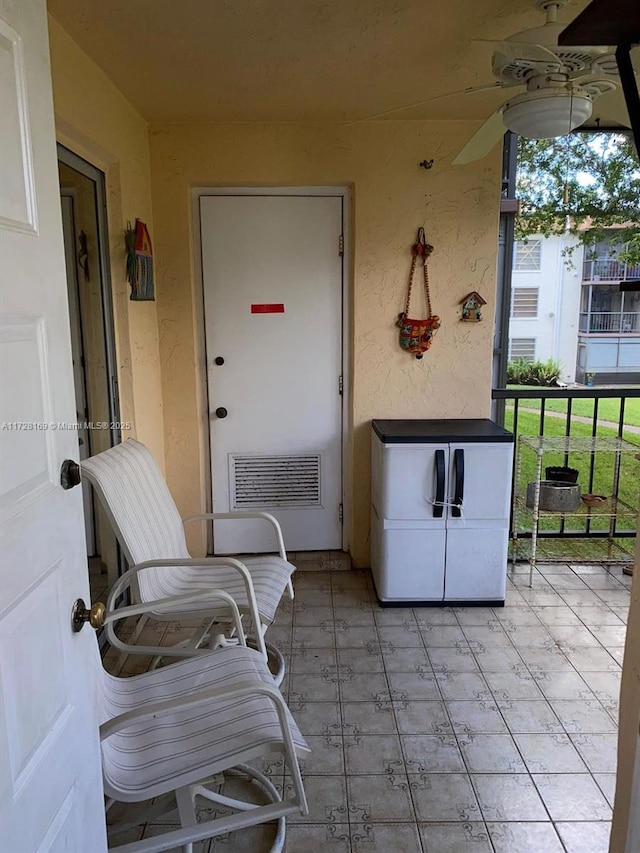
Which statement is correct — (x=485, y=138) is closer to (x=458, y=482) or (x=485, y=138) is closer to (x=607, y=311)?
(x=458, y=482)

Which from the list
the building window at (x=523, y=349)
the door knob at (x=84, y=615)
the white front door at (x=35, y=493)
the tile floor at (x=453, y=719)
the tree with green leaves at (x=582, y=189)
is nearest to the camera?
the white front door at (x=35, y=493)

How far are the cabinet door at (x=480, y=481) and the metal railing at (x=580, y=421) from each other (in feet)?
2.02

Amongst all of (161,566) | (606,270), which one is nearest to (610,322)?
(606,270)

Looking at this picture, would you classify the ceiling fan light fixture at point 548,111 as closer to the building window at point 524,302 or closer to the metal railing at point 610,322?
the building window at point 524,302

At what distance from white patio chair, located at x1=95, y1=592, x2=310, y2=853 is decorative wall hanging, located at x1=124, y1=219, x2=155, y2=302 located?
169 cm

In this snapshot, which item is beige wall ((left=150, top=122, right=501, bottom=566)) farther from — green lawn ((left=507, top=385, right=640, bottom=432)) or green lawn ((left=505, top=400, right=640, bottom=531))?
green lawn ((left=505, top=400, right=640, bottom=531))

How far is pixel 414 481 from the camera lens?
9.70ft

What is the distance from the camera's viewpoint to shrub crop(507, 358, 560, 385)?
12.0ft

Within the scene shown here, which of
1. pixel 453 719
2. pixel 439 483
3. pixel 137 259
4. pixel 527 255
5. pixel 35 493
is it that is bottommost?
pixel 453 719

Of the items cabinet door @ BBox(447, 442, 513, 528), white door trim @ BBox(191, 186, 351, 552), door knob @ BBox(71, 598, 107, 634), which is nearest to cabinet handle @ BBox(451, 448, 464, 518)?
cabinet door @ BBox(447, 442, 513, 528)

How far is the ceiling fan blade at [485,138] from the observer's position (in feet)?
6.68

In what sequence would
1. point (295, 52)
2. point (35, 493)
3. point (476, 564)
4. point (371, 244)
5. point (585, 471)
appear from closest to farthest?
point (35, 493)
point (295, 52)
point (476, 564)
point (371, 244)
point (585, 471)

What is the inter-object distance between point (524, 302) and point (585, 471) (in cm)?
181

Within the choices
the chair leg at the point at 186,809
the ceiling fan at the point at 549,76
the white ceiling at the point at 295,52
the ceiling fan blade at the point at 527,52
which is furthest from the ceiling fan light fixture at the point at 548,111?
the chair leg at the point at 186,809
